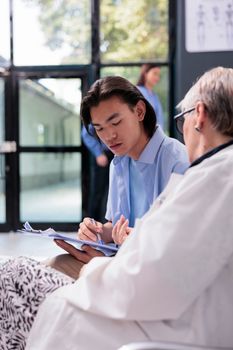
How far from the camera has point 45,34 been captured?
540cm

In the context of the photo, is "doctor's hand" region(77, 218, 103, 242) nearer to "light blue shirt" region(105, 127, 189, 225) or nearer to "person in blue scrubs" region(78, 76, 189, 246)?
"person in blue scrubs" region(78, 76, 189, 246)

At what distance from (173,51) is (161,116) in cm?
74

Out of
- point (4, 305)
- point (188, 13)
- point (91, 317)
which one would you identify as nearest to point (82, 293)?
point (91, 317)

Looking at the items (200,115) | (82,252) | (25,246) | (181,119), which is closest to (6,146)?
(25,246)

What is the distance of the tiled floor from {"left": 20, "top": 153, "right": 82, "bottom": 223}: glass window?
0.54 meters

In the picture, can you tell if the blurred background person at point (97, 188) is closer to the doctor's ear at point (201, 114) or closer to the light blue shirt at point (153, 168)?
the light blue shirt at point (153, 168)

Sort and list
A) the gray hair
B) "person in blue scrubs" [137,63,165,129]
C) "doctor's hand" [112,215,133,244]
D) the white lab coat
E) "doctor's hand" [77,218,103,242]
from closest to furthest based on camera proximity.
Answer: the white lab coat, the gray hair, "doctor's hand" [112,215,133,244], "doctor's hand" [77,218,103,242], "person in blue scrubs" [137,63,165,129]

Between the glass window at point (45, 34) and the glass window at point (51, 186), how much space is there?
108 cm

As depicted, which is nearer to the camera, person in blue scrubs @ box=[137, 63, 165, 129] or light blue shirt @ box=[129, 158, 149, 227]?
light blue shirt @ box=[129, 158, 149, 227]

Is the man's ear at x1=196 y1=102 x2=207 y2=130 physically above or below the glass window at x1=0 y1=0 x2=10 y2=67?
below

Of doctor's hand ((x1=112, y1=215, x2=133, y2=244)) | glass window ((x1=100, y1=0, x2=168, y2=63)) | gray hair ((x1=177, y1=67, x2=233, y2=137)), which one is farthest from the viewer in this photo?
glass window ((x1=100, y1=0, x2=168, y2=63))

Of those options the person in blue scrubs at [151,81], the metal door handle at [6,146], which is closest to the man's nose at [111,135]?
the person in blue scrubs at [151,81]

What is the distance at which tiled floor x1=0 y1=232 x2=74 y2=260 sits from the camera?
4.12 meters

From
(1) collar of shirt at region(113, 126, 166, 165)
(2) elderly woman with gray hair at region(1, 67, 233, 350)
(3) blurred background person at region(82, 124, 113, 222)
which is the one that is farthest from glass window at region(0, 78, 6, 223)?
(2) elderly woman with gray hair at region(1, 67, 233, 350)
